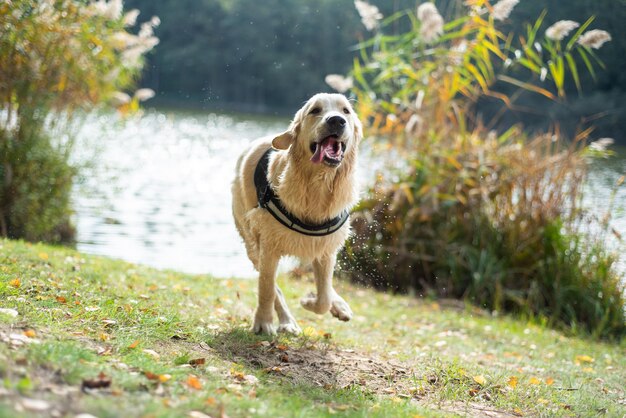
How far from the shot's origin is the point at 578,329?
7414mm

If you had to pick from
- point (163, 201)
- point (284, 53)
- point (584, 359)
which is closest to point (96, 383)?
point (584, 359)

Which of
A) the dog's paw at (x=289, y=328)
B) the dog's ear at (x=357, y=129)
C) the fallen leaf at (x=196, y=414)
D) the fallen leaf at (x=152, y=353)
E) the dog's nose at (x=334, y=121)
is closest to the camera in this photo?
the fallen leaf at (x=196, y=414)

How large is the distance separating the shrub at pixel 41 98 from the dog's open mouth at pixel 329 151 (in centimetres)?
523

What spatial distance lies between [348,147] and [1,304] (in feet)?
7.39

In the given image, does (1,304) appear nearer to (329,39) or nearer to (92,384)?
(92,384)

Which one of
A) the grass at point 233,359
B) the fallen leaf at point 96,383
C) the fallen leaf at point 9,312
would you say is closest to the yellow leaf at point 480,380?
the grass at point 233,359

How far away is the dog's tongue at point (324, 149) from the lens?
13.9 ft

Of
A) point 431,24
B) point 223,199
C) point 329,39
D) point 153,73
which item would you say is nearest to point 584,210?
point 431,24

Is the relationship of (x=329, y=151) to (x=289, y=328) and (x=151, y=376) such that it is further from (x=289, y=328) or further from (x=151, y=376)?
(x=151, y=376)

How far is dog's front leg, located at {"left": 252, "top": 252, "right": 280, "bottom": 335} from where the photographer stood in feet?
15.3

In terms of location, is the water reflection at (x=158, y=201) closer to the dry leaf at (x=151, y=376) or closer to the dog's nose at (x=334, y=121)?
the dog's nose at (x=334, y=121)

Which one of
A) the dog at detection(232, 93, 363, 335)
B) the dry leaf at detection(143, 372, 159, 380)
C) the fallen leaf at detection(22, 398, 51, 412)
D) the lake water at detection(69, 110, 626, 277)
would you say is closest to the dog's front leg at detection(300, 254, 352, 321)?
the dog at detection(232, 93, 363, 335)

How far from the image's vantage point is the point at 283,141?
14.6 ft

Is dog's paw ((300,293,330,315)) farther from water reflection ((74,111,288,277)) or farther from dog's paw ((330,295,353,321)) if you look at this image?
water reflection ((74,111,288,277))
